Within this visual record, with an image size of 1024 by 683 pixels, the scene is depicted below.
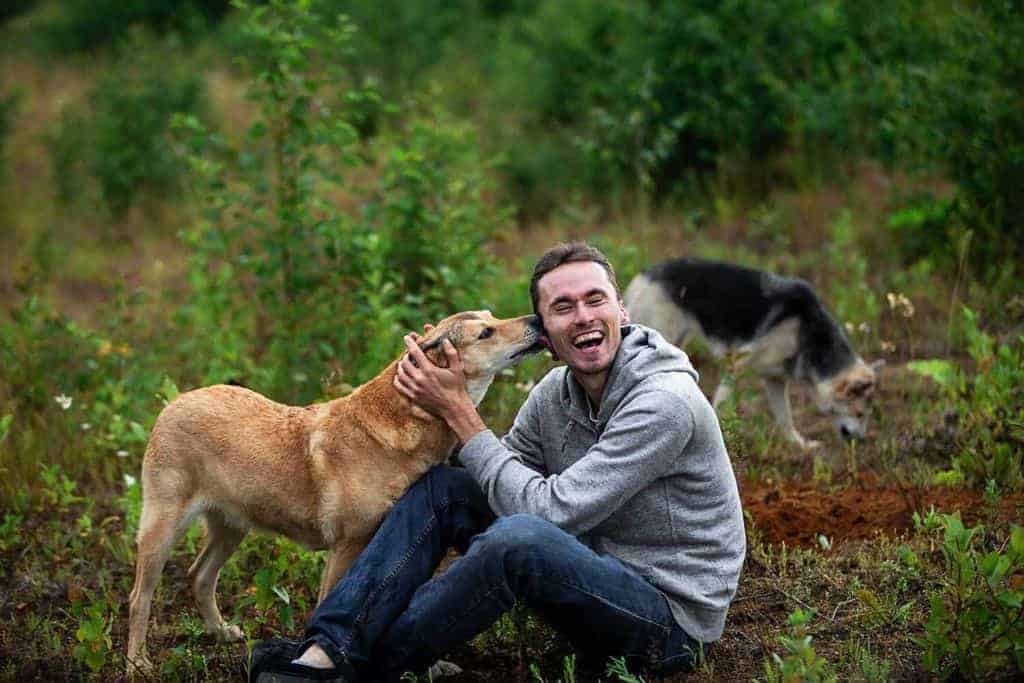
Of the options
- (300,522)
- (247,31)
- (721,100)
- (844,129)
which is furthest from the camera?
(721,100)

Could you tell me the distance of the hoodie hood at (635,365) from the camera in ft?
13.4

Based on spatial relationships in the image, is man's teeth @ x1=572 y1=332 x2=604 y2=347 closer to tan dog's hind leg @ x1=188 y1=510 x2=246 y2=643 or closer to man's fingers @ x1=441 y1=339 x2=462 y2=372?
man's fingers @ x1=441 y1=339 x2=462 y2=372

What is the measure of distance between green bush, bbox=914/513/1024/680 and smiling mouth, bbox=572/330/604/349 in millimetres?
1381

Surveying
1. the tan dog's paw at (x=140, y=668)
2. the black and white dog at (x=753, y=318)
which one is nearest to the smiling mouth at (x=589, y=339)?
the tan dog's paw at (x=140, y=668)

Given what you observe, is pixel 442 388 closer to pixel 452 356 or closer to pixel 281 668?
pixel 452 356

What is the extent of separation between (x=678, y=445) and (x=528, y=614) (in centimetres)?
105

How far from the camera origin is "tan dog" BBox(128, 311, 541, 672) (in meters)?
4.50

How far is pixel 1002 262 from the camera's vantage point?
29.2 ft

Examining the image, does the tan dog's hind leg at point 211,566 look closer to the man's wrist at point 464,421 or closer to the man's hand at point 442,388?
the man's hand at point 442,388

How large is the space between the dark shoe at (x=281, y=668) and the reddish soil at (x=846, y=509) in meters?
2.56

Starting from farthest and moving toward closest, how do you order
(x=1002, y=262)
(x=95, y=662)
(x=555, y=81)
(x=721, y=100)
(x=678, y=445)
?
(x=555, y=81)
(x=721, y=100)
(x=1002, y=262)
(x=95, y=662)
(x=678, y=445)

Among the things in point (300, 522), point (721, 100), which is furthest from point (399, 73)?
point (300, 522)

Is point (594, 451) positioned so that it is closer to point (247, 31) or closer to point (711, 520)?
point (711, 520)

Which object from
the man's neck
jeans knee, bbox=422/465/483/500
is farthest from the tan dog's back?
the man's neck
